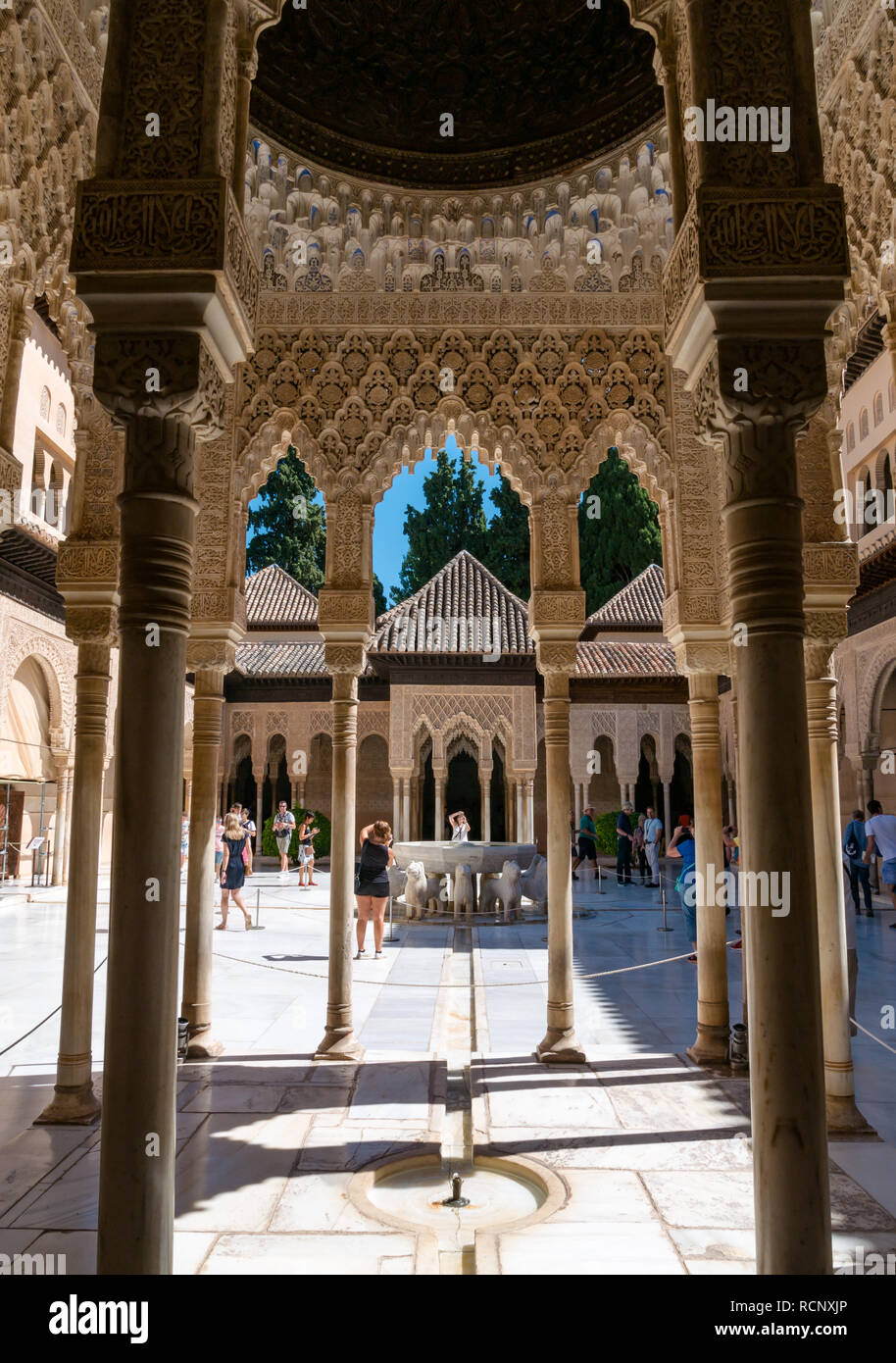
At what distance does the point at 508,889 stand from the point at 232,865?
169 inches

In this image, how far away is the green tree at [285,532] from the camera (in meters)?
35.2

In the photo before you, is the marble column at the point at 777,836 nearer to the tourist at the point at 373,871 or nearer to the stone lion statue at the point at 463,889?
the tourist at the point at 373,871

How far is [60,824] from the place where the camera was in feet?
53.4

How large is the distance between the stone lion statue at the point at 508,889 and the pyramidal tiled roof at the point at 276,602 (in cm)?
1307

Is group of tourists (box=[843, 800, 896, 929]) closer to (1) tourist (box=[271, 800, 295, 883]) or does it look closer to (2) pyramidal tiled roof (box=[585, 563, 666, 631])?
(1) tourist (box=[271, 800, 295, 883])

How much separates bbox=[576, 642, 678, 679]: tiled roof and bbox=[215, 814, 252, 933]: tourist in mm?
12708

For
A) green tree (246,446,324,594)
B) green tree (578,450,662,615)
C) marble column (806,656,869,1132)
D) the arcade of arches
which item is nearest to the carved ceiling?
the arcade of arches

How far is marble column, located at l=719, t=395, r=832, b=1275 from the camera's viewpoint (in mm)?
2445

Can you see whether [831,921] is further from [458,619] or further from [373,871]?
[458,619]

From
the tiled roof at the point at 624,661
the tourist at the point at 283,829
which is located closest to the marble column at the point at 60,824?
the tourist at the point at 283,829

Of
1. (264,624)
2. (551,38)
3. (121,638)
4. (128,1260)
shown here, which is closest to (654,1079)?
(128,1260)

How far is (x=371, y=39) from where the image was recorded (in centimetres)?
539

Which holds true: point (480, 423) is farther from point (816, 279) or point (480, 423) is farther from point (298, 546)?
point (298, 546)

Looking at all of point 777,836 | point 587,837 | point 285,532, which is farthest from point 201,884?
point 285,532
